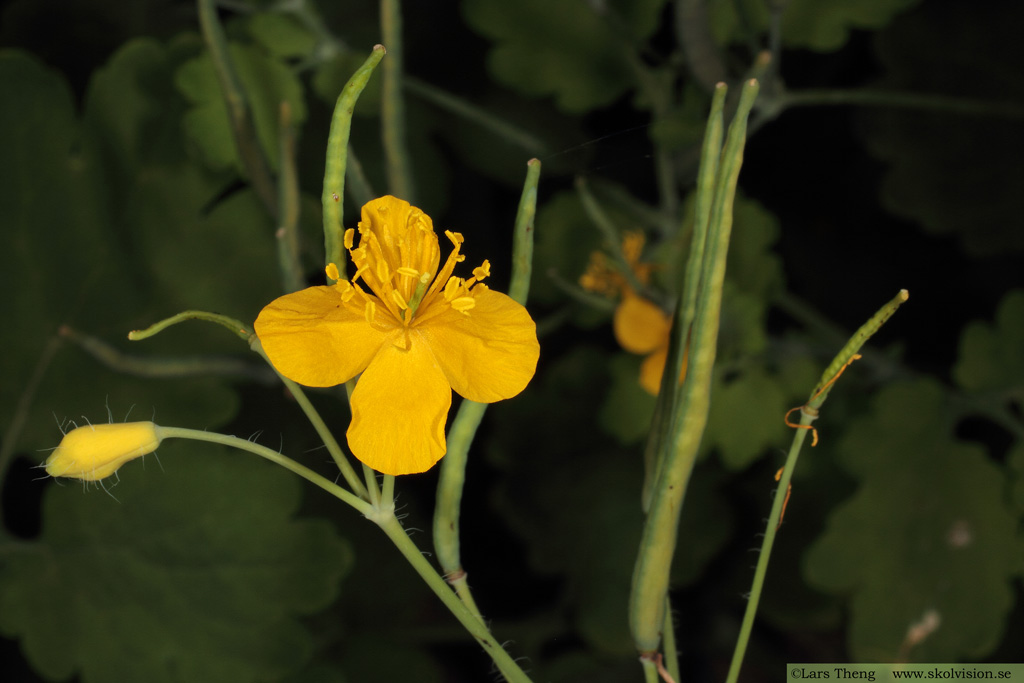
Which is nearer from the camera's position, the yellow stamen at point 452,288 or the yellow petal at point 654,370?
the yellow stamen at point 452,288

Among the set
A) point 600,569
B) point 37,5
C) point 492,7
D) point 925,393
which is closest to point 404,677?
point 600,569

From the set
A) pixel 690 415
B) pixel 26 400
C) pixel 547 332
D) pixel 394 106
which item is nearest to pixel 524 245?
pixel 690 415

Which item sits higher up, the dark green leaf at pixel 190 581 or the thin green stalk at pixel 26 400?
the thin green stalk at pixel 26 400

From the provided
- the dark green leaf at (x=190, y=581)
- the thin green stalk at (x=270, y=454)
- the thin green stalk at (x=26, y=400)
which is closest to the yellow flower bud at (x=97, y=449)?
the thin green stalk at (x=270, y=454)

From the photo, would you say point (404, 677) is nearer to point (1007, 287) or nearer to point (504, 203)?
point (504, 203)

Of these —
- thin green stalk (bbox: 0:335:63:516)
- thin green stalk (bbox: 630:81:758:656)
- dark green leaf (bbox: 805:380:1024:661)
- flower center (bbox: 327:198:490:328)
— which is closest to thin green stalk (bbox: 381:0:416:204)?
flower center (bbox: 327:198:490:328)

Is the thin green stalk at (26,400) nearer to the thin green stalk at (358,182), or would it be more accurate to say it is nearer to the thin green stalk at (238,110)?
the thin green stalk at (238,110)

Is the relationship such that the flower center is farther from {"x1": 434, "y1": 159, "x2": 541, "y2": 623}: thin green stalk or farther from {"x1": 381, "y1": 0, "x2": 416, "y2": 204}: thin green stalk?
{"x1": 381, "y1": 0, "x2": 416, "y2": 204}: thin green stalk
